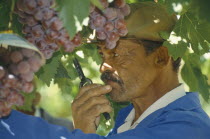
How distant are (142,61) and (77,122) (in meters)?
0.49

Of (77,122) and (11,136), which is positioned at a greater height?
(11,136)

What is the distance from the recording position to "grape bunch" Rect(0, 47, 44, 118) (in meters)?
1.19

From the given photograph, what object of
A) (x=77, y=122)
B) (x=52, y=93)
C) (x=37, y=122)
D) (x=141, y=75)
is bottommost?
(x=52, y=93)

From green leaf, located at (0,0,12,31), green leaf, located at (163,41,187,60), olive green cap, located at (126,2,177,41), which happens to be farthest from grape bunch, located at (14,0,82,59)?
olive green cap, located at (126,2,177,41)

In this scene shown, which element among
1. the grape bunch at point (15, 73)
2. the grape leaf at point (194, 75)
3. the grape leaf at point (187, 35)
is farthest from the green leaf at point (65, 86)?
the grape bunch at point (15, 73)

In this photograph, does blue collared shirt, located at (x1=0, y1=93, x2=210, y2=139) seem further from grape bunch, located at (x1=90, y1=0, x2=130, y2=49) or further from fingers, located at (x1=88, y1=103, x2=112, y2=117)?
grape bunch, located at (x1=90, y1=0, x2=130, y2=49)

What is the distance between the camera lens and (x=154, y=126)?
2.19m

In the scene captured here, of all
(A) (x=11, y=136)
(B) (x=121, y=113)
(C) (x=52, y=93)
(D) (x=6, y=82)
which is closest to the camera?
(D) (x=6, y=82)

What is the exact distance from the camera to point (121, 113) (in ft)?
9.78

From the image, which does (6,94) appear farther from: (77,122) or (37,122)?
(77,122)

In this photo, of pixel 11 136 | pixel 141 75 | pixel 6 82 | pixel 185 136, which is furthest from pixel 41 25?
pixel 141 75

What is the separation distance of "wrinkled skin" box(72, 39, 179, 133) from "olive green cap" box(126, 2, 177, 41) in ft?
0.52

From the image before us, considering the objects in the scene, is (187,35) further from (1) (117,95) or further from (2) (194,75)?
(1) (117,95)

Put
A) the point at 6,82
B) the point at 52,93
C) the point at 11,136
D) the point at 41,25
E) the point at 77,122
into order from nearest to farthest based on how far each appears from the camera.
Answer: the point at 6,82
the point at 41,25
the point at 11,136
the point at 77,122
the point at 52,93
